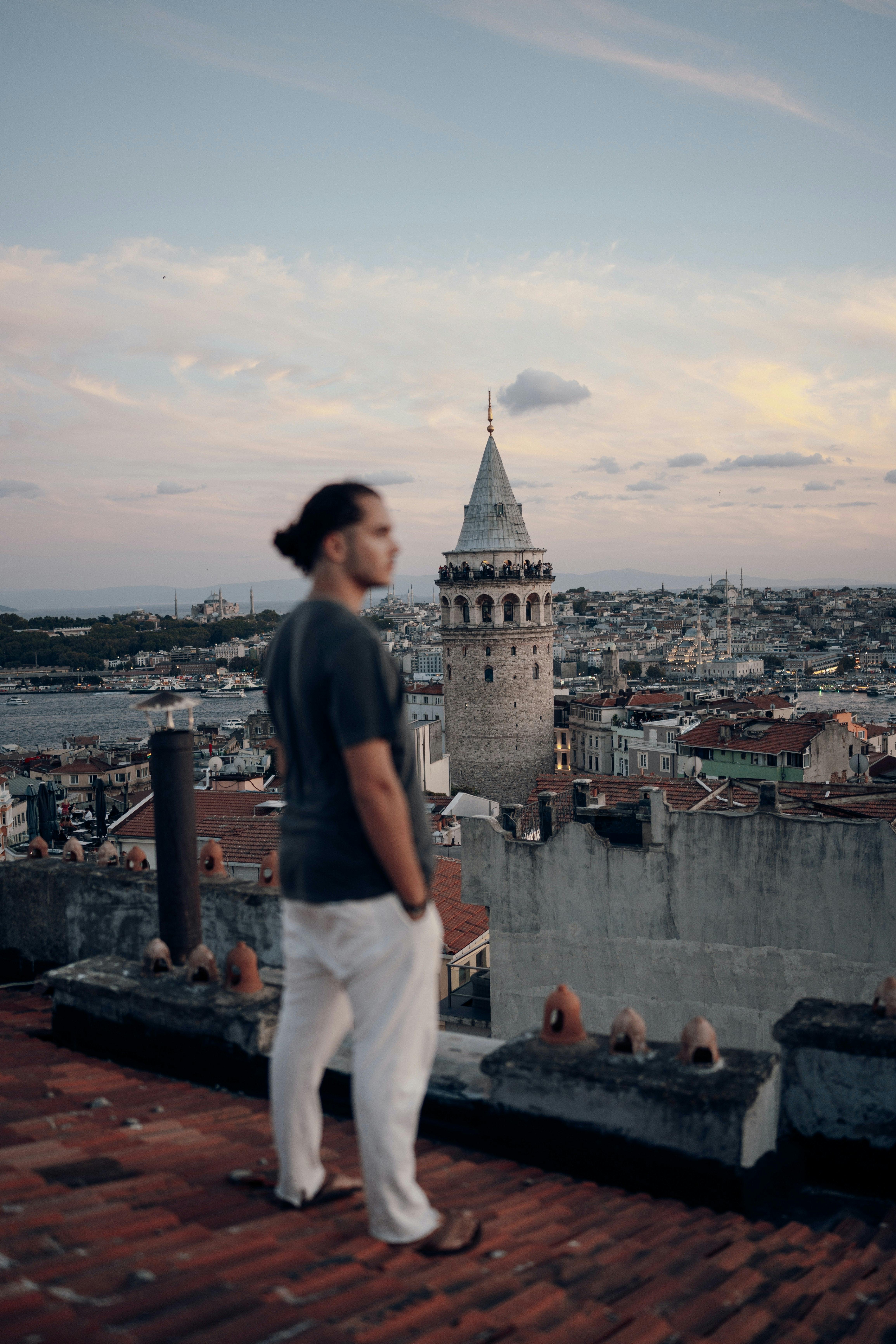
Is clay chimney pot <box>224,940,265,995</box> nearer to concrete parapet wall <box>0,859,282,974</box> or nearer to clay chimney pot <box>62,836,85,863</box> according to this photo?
concrete parapet wall <box>0,859,282,974</box>

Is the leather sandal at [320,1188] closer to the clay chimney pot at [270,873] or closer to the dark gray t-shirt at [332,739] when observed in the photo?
the dark gray t-shirt at [332,739]

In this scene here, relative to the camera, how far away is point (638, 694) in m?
63.0

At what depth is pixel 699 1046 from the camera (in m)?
2.75

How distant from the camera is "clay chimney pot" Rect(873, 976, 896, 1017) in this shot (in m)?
3.01

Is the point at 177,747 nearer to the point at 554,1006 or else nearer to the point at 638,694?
the point at 554,1006

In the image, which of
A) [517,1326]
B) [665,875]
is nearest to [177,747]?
[517,1326]

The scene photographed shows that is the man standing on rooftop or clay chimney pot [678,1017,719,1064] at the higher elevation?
the man standing on rooftop

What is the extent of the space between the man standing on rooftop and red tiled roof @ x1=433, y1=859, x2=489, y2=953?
11.0 meters

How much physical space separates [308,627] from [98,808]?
1448cm

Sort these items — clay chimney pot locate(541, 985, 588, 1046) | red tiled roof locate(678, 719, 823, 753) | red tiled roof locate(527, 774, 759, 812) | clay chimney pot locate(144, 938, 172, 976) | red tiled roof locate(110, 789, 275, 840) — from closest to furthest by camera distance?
clay chimney pot locate(541, 985, 588, 1046) → clay chimney pot locate(144, 938, 172, 976) → red tiled roof locate(527, 774, 759, 812) → red tiled roof locate(110, 789, 275, 840) → red tiled roof locate(678, 719, 823, 753)

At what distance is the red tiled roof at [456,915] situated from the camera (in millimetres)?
13789

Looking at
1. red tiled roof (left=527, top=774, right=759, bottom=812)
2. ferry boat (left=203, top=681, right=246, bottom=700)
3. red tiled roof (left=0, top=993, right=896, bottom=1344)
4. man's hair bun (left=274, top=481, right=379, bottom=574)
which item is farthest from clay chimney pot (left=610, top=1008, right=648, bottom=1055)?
ferry boat (left=203, top=681, right=246, bottom=700)

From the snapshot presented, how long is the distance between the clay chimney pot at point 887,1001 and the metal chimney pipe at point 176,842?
2.33 m

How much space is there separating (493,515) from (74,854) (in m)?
35.7
